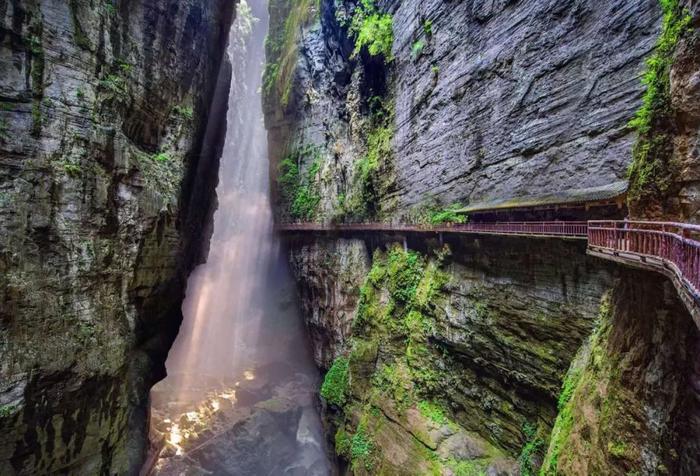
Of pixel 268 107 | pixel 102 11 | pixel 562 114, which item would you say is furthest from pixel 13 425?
pixel 268 107

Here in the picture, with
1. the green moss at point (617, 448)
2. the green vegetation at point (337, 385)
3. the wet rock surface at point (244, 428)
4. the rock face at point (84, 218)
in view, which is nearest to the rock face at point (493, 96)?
the green moss at point (617, 448)

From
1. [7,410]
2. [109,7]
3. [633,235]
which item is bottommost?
[7,410]

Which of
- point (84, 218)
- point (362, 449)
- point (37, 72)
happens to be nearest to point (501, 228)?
point (362, 449)

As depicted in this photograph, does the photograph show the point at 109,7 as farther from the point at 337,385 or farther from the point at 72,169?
the point at 337,385

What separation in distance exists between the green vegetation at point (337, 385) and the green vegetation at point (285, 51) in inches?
736

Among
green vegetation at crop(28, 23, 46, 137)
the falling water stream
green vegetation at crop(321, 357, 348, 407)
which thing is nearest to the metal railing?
green vegetation at crop(321, 357, 348, 407)

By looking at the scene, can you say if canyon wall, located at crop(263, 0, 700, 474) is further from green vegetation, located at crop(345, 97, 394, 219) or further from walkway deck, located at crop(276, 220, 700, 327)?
walkway deck, located at crop(276, 220, 700, 327)

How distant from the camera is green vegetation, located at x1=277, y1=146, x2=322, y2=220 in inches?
882

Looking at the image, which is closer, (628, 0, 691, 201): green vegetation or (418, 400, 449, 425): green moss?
(628, 0, 691, 201): green vegetation

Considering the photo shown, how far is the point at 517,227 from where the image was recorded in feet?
29.3

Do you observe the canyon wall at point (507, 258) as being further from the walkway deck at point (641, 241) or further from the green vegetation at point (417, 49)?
the walkway deck at point (641, 241)

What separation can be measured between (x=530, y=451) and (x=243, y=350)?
33.1 m

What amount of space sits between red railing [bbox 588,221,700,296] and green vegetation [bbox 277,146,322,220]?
58.2ft

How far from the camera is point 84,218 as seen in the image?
10.1 meters
